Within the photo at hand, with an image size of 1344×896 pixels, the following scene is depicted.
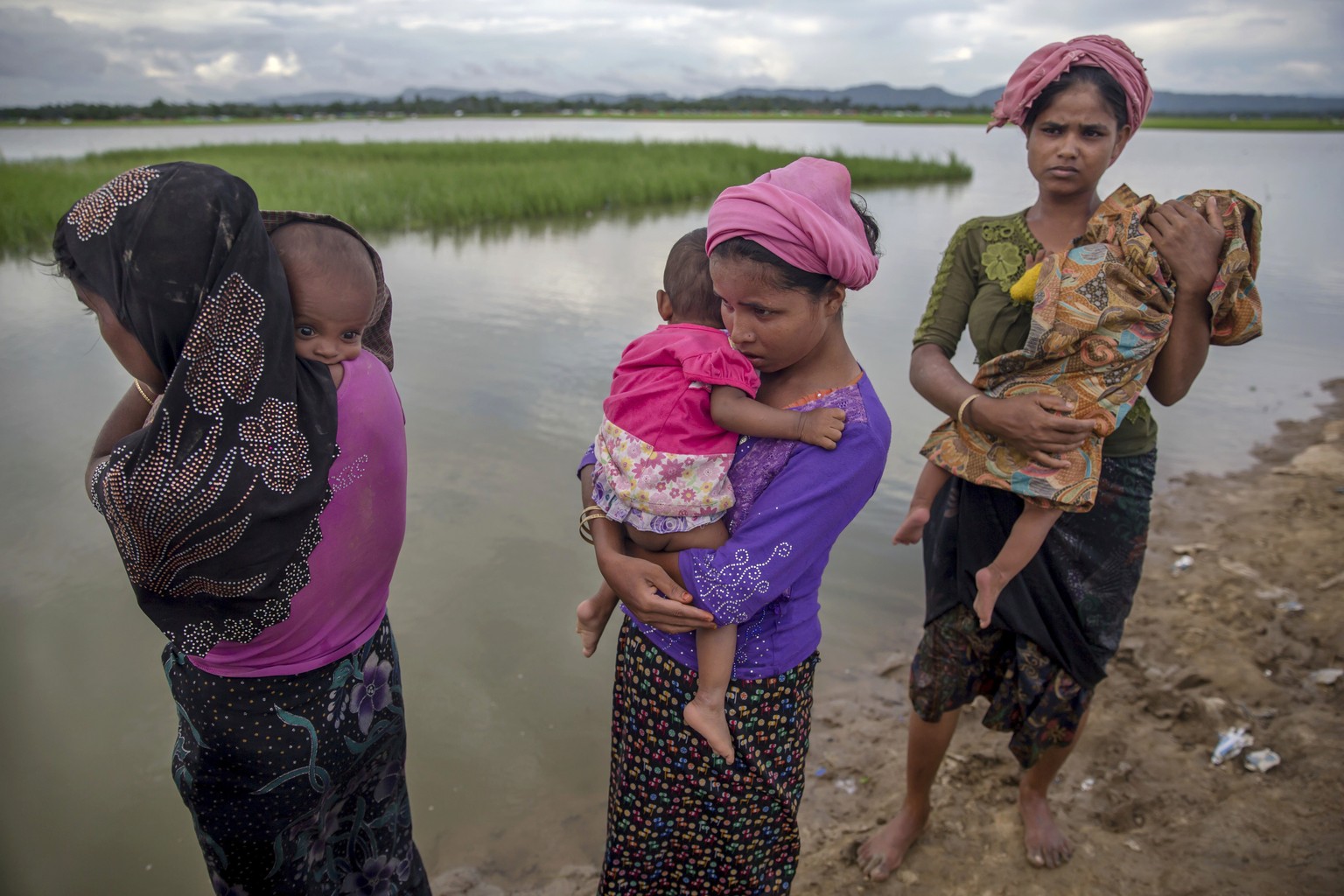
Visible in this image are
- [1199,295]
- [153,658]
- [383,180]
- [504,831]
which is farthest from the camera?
[383,180]

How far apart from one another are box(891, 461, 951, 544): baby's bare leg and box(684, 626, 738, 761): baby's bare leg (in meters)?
0.79

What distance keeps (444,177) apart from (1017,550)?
44.3 feet

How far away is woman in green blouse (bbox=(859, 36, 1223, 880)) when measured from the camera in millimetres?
1599

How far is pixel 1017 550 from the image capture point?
1673mm

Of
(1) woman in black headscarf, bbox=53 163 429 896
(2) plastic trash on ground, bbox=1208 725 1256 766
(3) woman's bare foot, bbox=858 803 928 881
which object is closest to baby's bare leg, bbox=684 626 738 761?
(1) woman in black headscarf, bbox=53 163 429 896

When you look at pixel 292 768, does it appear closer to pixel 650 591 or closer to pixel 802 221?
pixel 650 591

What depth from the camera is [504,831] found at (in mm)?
2199

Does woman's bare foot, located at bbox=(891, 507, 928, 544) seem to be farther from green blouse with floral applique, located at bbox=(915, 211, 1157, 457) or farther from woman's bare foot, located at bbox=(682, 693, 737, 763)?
woman's bare foot, located at bbox=(682, 693, 737, 763)

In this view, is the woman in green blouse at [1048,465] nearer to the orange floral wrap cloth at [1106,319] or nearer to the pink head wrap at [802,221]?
the orange floral wrap cloth at [1106,319]

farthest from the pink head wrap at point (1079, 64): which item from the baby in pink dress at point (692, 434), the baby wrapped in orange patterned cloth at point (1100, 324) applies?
the baby in pink dress at point (692, 434)

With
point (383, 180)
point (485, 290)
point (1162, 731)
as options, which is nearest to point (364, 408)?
point (1162, 731)

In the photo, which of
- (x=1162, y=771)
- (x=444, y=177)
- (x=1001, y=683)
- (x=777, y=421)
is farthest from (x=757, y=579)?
(x=444, y=177)

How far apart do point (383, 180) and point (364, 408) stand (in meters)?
12.7

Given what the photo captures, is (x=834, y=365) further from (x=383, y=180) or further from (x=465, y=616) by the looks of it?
(x=383, y=180)
